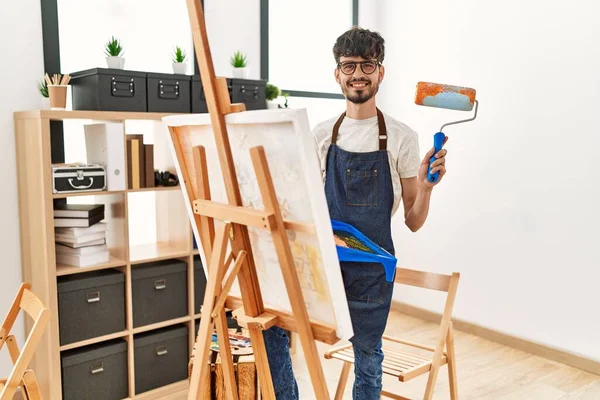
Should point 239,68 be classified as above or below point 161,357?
above

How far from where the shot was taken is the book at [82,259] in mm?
2660

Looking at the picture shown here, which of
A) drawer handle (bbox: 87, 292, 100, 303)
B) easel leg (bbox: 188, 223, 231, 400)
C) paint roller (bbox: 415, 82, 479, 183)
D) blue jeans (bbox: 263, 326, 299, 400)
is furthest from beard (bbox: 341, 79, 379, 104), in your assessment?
drawer handle (bbox: 87, 292, 100, 303)

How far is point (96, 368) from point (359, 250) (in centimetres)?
168

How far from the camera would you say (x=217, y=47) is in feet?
11.7

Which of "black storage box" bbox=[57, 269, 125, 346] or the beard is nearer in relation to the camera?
the beard

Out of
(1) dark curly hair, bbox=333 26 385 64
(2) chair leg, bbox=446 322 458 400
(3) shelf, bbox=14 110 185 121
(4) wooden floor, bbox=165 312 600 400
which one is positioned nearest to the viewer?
(1) dark curly hair, bbox=333 26 385 64

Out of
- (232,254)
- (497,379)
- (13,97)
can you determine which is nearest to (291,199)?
(232,254)

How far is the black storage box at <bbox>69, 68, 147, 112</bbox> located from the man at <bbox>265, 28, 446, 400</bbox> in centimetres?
127

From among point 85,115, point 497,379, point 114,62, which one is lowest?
point 497,379

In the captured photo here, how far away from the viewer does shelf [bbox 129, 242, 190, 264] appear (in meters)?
2.87

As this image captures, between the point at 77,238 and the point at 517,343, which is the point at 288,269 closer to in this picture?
the point at 77,238

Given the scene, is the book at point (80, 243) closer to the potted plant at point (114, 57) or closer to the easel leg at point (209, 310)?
the potted plant at point (114, 57)

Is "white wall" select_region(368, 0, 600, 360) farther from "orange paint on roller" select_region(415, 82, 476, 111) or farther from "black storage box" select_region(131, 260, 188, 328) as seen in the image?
"black storage box" select_region(131, 260, 188, 328)

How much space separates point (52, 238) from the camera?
2.56 meters
